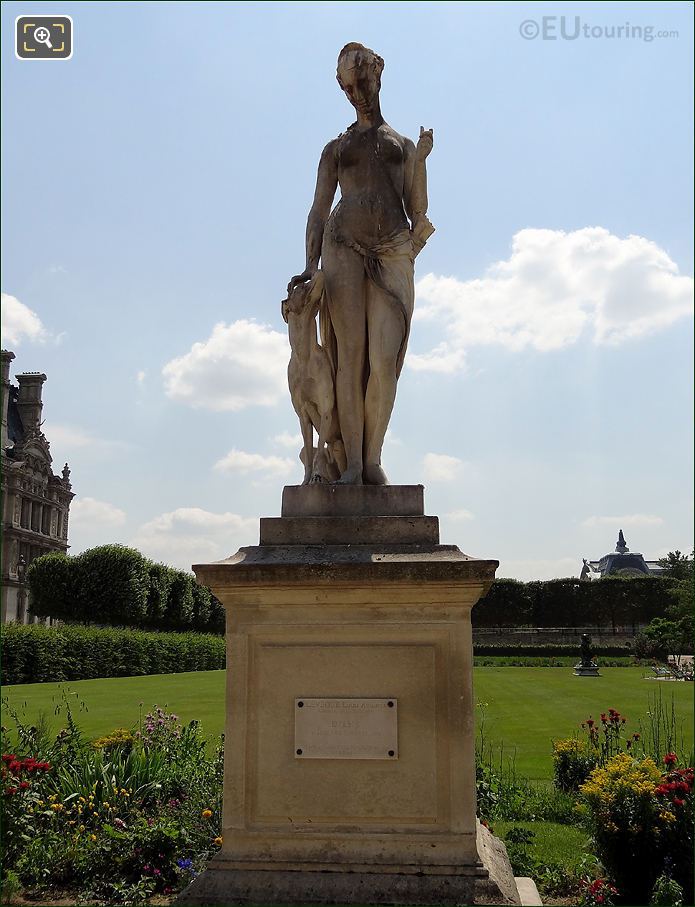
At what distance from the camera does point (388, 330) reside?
507cm

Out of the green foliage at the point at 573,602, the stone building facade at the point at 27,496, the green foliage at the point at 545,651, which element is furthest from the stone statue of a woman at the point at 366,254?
the stone building facade at the point at 27,496

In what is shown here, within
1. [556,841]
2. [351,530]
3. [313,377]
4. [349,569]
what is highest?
[313,377]

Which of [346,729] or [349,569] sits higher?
[349,569]

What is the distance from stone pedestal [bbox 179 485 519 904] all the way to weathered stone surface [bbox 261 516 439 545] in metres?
0.13

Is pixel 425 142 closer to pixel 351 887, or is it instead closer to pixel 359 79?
pixel 359 79

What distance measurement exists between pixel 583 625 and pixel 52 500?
4655 centimetres

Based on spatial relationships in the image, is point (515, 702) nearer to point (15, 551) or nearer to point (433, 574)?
point (433, 574)

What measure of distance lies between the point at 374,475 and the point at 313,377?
2.48 feet

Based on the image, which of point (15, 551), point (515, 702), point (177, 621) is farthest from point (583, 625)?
point (15, 551)

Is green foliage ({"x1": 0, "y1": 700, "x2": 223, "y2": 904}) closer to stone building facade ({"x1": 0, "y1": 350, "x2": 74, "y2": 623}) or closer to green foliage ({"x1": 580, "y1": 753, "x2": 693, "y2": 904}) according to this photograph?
green foliage ({"x1": 580, "y1": 753, "x2": 693, "y2": 904})

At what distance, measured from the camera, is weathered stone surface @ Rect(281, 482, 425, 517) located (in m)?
4.78

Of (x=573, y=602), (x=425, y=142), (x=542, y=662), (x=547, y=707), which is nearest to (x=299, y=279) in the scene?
(x=425, y=142)

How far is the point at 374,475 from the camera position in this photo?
197 inches

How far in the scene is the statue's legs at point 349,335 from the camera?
510 cm
